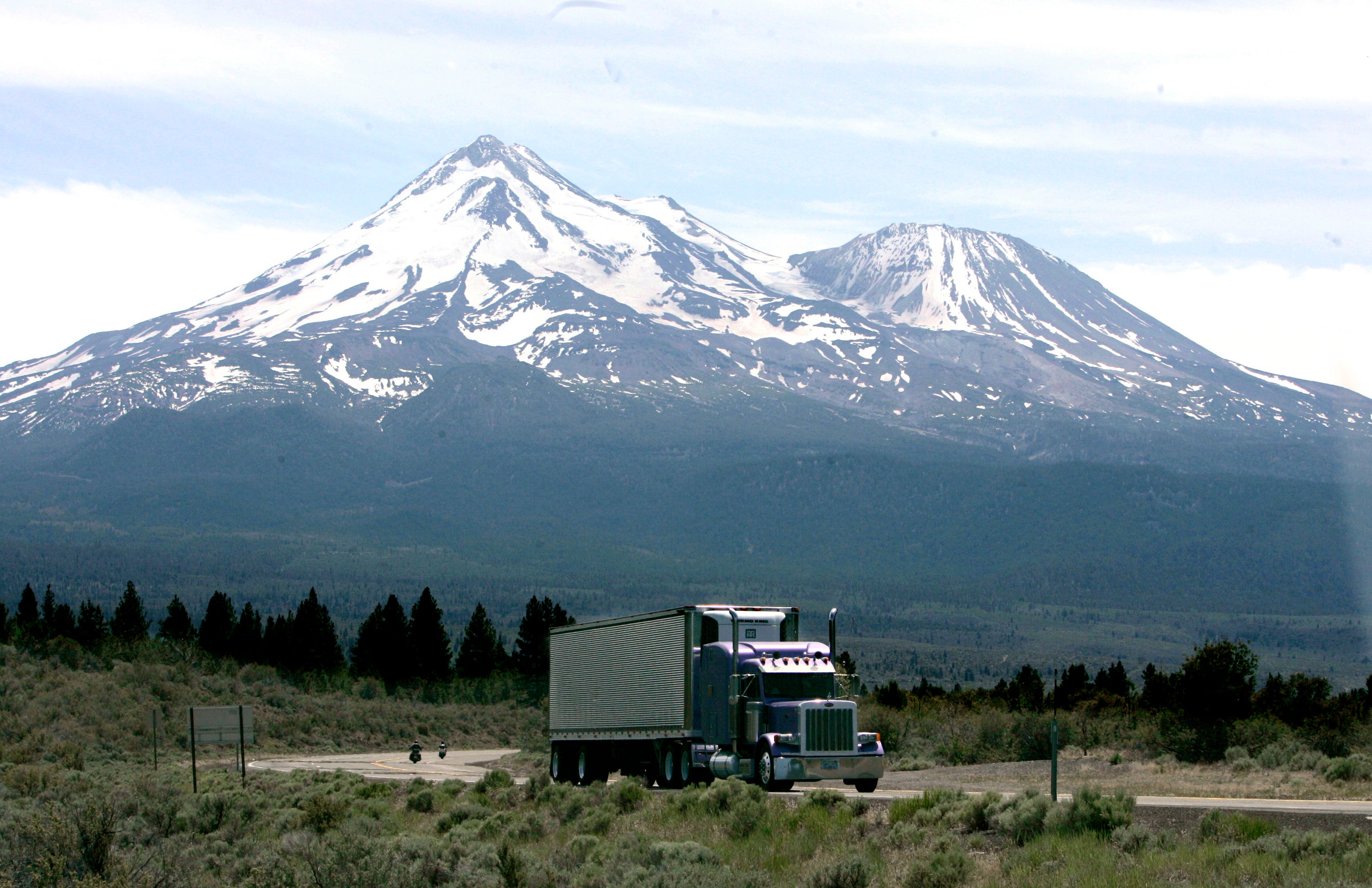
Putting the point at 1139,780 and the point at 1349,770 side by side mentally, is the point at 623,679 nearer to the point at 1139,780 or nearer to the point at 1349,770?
the point at 1139,780

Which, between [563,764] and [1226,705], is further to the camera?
[1226,705]

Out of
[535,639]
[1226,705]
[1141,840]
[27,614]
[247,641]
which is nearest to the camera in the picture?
[1141,840]

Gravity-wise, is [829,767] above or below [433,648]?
above

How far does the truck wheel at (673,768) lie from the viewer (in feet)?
103

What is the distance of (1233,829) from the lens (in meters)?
19.8

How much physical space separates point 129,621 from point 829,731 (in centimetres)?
9742

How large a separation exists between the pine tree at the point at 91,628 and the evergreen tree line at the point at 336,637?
0.15 meters

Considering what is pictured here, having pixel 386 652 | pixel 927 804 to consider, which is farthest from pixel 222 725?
pixel 386 652

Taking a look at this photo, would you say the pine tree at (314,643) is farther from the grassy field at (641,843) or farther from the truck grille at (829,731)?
the truck grille at (829,731)

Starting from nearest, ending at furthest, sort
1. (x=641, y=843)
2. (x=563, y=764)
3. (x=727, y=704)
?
(x=641, y=843), (x=727, y=704), (x=563, y=764)

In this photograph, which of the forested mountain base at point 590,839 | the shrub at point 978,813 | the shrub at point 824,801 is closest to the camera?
the forested mountain base at point 590,839

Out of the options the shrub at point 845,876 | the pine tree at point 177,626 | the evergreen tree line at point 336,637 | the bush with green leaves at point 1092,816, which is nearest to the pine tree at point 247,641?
the evergreen tree line at point 336,637

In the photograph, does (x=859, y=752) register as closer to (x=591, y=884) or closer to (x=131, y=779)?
(x=591, y=884)

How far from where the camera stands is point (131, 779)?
37969 mm
